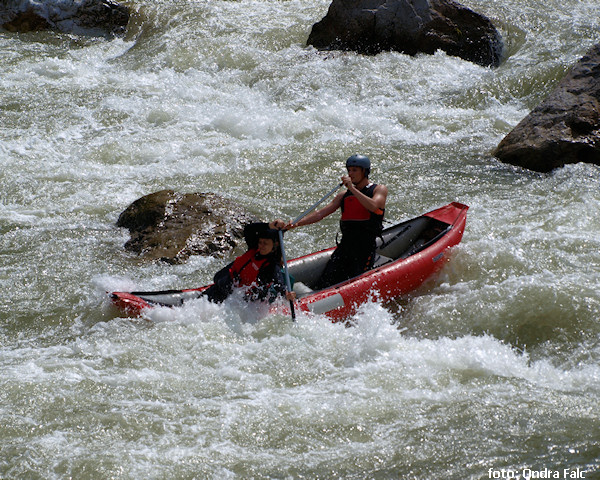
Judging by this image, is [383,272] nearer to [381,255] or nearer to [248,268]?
[381,255]

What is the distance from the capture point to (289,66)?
38.8 feet

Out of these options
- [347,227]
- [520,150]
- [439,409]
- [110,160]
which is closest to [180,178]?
[110,160]

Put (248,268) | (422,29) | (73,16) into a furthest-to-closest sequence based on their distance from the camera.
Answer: (73,16), (422,29), (248,268)

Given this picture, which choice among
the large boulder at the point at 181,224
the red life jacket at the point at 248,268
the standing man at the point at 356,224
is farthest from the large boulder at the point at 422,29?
the red life jacket at the point at 248,268

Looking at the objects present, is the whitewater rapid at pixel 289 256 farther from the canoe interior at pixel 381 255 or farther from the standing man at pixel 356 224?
the standing man at pixel 356 224

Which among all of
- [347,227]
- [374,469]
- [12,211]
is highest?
[347,227]

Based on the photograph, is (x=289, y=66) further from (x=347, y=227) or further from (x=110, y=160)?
(x=347, y=227)

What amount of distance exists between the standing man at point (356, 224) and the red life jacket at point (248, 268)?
631 mm

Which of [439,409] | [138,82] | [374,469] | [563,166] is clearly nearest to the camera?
[374,469]

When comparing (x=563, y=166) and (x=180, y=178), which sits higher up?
(x=563, y=166)

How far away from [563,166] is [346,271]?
158 inches

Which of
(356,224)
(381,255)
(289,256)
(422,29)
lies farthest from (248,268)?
(422,29)

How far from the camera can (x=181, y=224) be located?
7.35 meters

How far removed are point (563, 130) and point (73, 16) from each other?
956 cm
